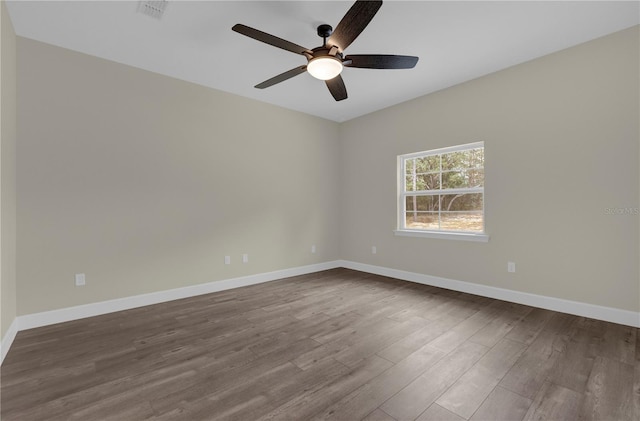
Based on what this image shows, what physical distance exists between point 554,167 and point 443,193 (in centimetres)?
126

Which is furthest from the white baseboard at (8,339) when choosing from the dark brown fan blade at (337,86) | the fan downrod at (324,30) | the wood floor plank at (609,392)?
the wood floor plank at (609,392)

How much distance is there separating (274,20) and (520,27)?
7.12 ft

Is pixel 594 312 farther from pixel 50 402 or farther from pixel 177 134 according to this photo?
pixel 177 134

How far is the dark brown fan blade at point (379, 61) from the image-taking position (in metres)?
2.30

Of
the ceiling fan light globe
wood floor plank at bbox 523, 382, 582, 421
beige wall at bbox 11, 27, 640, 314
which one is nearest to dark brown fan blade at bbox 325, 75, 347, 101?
the ceiling fan light globe

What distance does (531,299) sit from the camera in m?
3.16

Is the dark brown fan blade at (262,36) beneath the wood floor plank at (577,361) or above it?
above

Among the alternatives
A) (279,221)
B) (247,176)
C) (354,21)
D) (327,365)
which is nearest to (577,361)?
(327,365)

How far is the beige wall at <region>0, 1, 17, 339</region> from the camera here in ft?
7.13

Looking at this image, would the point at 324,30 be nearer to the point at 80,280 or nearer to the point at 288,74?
the point at 288,74

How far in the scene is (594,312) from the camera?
9.12 ft

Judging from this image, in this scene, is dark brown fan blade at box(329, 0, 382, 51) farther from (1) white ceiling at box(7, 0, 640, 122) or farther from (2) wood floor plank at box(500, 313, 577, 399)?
Result: (2) wood floor plank at box(500, 313, 577, 399)

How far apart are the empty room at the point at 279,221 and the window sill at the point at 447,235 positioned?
0.05 metres

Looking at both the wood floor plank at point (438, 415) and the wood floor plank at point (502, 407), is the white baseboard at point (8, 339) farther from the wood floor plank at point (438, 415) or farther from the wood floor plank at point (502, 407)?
the wood floor plank at point (502, 407)
